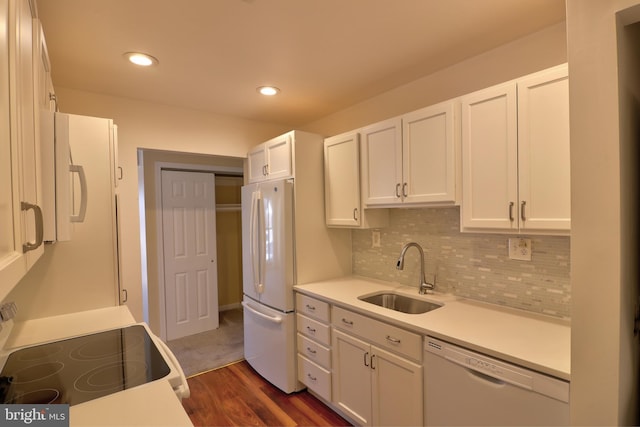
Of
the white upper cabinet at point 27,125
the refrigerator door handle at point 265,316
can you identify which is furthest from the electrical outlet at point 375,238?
the white upper cabinet at point 27,125

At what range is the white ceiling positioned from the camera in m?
1.48

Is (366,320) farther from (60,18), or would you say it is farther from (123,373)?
(60,18)

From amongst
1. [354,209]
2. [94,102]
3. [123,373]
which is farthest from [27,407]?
[94,102]

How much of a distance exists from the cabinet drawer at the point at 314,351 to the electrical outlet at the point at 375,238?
94cm

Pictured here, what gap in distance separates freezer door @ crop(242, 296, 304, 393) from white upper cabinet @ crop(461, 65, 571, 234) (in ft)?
5.22

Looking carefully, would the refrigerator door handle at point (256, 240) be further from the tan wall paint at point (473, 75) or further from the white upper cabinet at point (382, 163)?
the tan wall paint at point (473, 75)

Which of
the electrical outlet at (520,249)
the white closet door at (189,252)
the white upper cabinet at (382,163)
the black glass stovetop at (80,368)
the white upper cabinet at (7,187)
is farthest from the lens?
the white closet door at (189,252)

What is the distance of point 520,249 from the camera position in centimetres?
180

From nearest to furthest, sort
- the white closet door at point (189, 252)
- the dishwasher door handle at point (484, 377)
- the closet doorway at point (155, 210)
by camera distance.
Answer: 1. the dishwasher door handle at point (484, 377)
2. the closet doorway at point (155, 210)
3. the white closet door at point (189, 252)

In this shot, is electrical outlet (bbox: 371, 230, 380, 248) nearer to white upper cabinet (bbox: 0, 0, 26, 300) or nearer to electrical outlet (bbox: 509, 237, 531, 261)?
electrical outlet (bbox: 509, 237, 531, 261)

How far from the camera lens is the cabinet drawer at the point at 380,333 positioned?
1.67m

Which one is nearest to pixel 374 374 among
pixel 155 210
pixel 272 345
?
pixel 272 345

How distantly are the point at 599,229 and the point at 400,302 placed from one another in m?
1.47

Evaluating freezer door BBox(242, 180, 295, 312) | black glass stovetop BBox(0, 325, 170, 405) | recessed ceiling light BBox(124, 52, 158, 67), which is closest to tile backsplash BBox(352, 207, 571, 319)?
freezer door BBox(242, 180, 295, 312)
